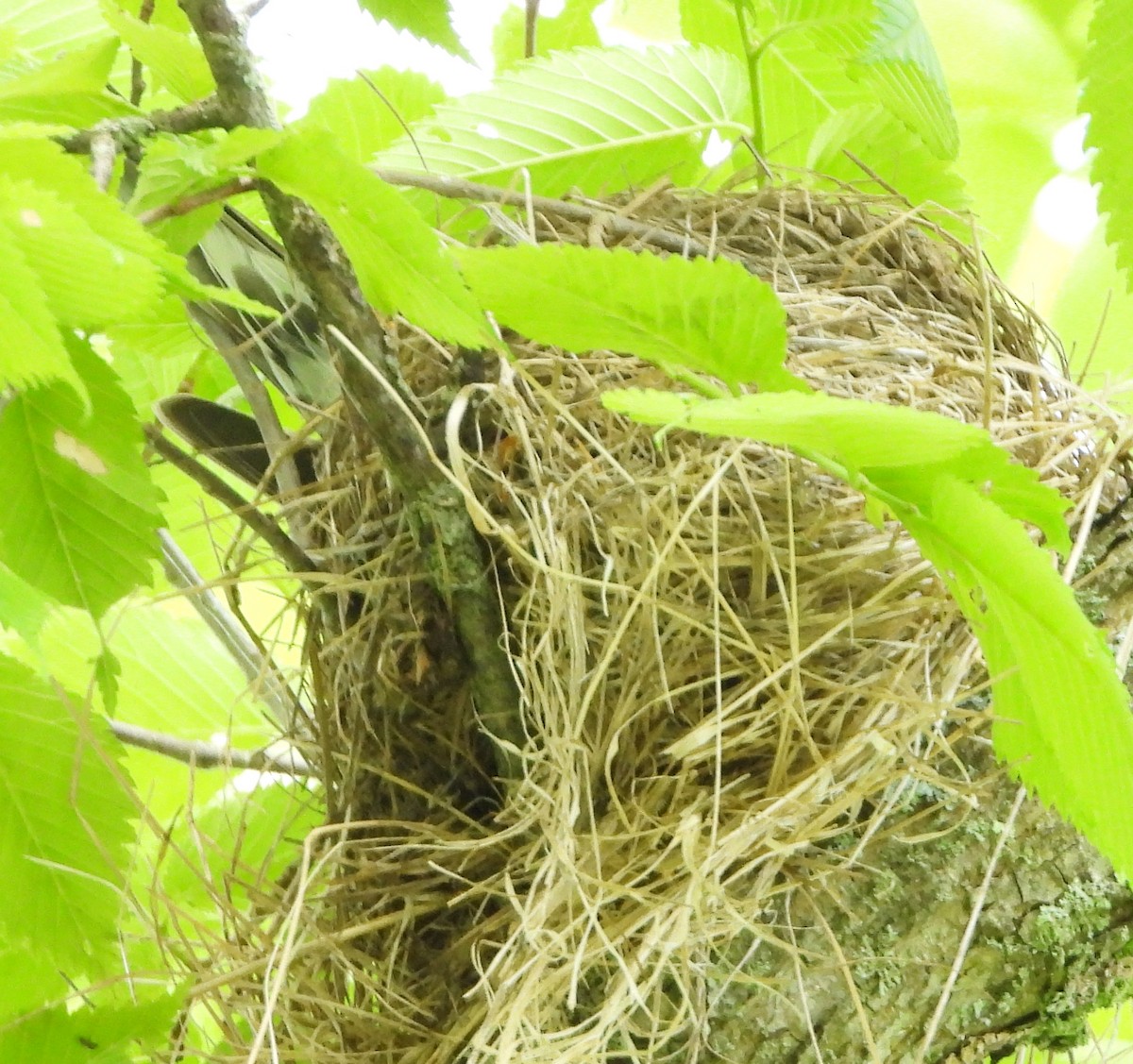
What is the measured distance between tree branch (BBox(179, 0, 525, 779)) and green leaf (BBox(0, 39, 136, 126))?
0.05 meters

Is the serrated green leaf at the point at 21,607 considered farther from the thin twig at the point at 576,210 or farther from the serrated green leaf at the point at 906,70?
the serrated green leaf at the point at 906,70

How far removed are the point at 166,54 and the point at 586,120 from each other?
28 cm

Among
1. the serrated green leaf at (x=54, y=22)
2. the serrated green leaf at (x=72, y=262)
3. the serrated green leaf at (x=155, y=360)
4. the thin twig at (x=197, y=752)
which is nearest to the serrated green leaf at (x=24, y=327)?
the serrated green leaf at (x=72, y=262)

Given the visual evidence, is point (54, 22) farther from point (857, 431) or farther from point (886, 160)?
point (857, 431)

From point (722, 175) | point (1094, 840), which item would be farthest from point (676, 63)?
point (1094, 840)

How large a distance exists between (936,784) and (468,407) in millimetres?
321

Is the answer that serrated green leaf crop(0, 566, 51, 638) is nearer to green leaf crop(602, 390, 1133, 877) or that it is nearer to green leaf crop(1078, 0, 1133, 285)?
green leaf crop(602, 390, 1133, 877)

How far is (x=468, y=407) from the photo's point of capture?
2.03ft

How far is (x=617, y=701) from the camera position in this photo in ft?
1.82

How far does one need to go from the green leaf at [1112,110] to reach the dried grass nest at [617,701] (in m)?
0.10

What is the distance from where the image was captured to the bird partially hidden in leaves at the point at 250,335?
643 millimetres

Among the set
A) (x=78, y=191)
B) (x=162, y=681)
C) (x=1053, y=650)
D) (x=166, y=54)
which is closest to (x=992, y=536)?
(x=1053, y=650)

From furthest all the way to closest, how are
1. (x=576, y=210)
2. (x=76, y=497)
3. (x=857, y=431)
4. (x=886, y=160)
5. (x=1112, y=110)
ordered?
(x=886, y=160)
(x=576, y=210)
(x=76, y=497)
(x=1112, y=110)
(x=857, y=431)

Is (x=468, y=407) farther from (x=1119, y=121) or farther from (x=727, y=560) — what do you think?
(x=1119, y=121)
